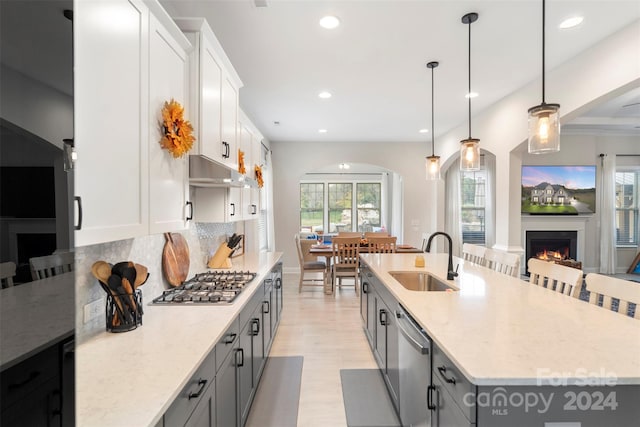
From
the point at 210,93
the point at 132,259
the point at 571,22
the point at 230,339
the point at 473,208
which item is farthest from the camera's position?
the point at 473,208

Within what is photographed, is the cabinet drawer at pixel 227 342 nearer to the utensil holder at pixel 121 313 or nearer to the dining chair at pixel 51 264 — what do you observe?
the utensil holder at pixel 121 313

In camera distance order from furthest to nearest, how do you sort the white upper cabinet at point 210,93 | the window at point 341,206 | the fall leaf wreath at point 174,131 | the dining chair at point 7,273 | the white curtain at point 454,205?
the window at point 341,206 < the white curtain at point 454,205 < the white upper cabinet at point 210,93 < the fall leaf wreath at point 174,131 < the dining chair at point 7,273

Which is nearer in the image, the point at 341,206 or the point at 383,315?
the point at 383,315

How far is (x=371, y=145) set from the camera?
7.12 meters

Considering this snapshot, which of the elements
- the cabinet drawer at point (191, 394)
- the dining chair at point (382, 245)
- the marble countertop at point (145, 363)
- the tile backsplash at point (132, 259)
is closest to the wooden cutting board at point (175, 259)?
the tile backsplash at point (132, 259)

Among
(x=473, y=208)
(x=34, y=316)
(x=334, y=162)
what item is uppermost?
(x=334, y=162)

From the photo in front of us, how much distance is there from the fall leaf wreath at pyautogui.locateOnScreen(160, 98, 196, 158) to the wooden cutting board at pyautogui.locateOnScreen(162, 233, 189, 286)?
838 mm

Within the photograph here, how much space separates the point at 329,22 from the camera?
2.52m

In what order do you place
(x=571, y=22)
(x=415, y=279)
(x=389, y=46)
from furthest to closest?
(x=389, y=46) → (x=415, y=279) → (x=571, y=22)

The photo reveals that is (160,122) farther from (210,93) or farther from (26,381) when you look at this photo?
(26,381)

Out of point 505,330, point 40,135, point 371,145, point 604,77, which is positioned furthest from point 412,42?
point 371,145

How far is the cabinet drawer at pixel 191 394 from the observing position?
994 mm

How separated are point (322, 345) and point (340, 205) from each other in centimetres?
717

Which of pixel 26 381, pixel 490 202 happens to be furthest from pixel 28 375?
pixel 490 202
